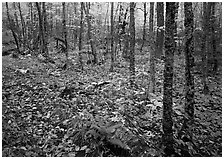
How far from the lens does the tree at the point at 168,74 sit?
17.5ft

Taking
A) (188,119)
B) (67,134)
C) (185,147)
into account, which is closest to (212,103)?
(188,119)

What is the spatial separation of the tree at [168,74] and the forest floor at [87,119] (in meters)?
0.32

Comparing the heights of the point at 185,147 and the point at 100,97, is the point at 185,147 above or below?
below

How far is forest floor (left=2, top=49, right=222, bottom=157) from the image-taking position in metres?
5.74

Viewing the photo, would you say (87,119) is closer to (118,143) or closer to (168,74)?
(118,143)

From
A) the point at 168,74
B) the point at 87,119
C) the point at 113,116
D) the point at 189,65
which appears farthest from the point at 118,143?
the point at 189,65

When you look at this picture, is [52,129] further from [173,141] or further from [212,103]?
[212,103]

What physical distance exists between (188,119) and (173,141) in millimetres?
1524

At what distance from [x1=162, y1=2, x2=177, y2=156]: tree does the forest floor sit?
32 centimetres

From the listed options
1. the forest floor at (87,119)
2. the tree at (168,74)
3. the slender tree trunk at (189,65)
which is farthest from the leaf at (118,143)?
the slender tree trunk at (189,65)

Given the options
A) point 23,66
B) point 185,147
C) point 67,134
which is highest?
point 23,66

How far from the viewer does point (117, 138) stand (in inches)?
230

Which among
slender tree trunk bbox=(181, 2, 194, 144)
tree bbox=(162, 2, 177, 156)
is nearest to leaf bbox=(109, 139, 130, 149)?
tree bbox=(162, 2, 177, 156)

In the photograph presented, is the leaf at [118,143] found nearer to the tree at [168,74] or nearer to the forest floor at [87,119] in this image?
the forest floor at [87,119]
